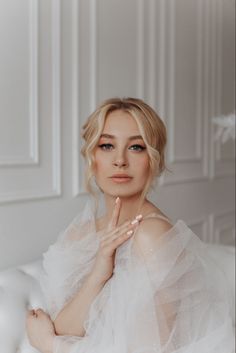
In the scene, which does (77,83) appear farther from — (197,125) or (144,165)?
(197,125)

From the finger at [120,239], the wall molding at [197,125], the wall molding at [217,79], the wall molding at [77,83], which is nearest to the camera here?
→ the finger at [120,239]

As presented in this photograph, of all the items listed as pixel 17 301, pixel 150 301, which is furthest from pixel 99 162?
pixel 17 301

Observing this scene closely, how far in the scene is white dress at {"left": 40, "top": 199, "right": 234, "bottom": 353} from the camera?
2.92 feet

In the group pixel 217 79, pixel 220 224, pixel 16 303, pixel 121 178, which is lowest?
pixel 220 224

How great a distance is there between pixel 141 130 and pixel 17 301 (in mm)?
554

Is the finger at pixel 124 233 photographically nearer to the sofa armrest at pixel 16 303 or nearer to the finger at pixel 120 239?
the finger at pixel 120 239

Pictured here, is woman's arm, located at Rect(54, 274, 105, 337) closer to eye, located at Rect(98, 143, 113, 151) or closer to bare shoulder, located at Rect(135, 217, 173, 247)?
bare shoulder, located at Rect(135, 217, 173, 247)

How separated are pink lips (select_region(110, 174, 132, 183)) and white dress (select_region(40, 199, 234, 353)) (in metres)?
0.11

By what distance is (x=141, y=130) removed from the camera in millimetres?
900

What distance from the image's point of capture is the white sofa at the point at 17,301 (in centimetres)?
114

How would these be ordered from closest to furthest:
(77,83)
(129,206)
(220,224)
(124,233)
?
(124,233), (129,206), (77,83), (220,224)

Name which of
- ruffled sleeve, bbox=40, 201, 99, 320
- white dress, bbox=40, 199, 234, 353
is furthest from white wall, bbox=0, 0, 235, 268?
white dress, bbox=40, 199, 234, 353

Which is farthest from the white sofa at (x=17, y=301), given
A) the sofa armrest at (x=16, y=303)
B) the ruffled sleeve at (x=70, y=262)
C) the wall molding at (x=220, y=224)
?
the wall molding at (x=220, y=224)

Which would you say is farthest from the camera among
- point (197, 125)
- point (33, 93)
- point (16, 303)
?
point (197, 125)
